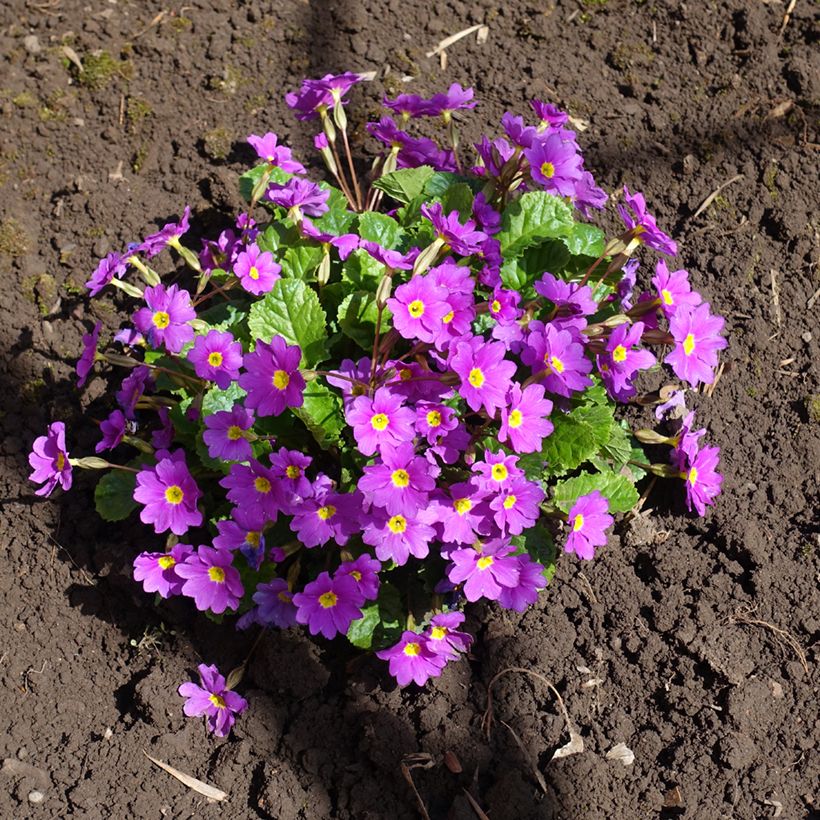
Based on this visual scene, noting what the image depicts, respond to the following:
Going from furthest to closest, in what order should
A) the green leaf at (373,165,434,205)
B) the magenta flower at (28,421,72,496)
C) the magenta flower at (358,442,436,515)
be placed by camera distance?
1. the green leaf at (373,165,434,205)
2. the magenta flower at (28,421,72,496)
3. the magenta flower at (358,442,436,515)

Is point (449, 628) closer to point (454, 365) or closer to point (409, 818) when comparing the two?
point (409, 818)

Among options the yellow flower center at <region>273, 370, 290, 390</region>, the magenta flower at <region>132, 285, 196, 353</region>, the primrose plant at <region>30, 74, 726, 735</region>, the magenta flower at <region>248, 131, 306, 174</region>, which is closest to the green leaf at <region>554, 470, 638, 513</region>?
the primrose plant at <region>30, 74, 726, 735</region>

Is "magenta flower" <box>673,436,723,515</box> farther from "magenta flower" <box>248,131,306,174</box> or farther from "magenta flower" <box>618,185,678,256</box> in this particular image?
"magenta flower" <box>248,131,306,174</box>

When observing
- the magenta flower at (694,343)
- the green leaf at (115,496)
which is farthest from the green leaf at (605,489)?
the green leaf at (115,496)

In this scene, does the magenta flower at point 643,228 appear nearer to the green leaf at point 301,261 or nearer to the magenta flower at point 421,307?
the magenta flower at point 421,307

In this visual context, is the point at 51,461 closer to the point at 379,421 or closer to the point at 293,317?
the point at 293,317

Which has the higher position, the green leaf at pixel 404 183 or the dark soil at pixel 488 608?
the green leaf at pixel 404 183
